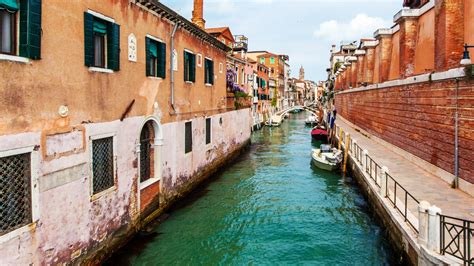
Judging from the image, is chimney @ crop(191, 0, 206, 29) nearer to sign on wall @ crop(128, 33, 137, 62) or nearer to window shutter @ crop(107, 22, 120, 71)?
sign on wall @ crop(128, 33, 137, 62)

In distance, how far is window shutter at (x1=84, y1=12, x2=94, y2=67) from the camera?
603 cm

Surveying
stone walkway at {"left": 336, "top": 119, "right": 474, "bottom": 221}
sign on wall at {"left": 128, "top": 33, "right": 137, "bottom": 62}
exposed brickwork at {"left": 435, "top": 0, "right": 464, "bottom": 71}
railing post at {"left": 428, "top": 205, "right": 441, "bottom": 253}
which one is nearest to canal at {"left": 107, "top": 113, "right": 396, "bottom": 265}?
stone walkway at {"left": 336, "top": 119, "right": 474, "bottom": 221}

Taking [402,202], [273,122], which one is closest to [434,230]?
[402,202]

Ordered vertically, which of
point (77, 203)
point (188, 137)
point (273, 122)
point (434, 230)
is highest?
point (273, 122)

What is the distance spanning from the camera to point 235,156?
59.5 ft

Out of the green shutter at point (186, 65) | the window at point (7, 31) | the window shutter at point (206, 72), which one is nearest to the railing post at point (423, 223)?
the window at point (7, 31)

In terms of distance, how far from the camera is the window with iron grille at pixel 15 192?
4.58 meters

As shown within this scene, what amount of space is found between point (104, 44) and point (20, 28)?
2.13 m

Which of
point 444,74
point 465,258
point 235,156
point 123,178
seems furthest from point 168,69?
point 235,156

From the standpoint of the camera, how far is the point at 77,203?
5.84 m

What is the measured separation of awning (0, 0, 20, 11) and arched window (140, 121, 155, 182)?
4.15 metres

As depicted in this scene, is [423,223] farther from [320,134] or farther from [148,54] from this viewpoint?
[320,134]

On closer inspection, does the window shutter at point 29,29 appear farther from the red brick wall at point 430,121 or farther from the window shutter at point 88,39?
the red brick wall at point 430,121

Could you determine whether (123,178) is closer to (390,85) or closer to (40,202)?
(40,202)
